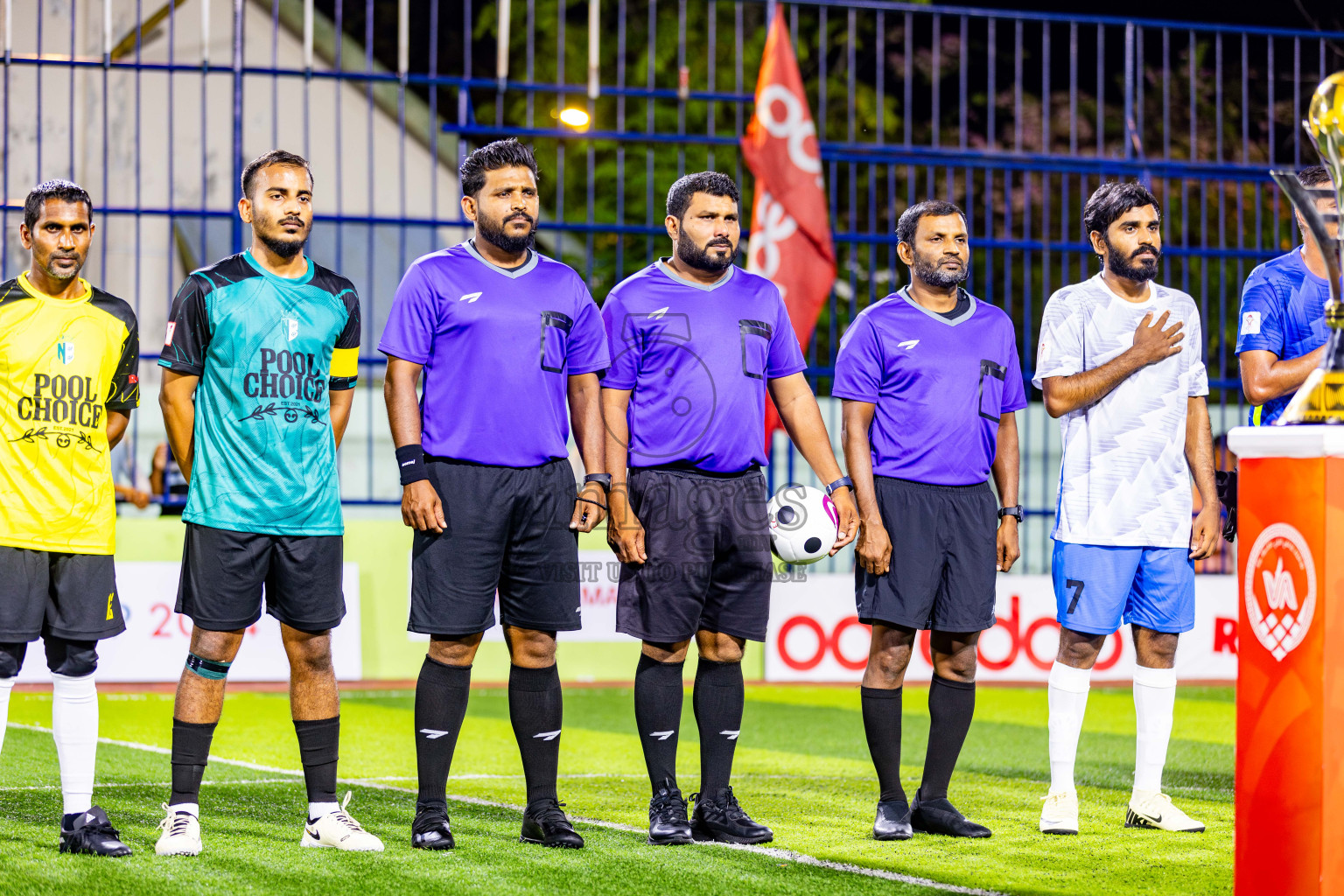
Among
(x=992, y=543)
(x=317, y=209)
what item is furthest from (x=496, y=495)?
(x=317, y=209)

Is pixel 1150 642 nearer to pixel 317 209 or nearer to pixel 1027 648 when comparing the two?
pixel 1027 648

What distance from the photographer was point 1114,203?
558cm

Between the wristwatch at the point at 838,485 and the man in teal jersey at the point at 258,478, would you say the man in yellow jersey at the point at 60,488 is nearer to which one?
the man in teal jersey at the point at 258,478

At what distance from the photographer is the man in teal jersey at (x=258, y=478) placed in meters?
4.82

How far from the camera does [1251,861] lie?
3795mm

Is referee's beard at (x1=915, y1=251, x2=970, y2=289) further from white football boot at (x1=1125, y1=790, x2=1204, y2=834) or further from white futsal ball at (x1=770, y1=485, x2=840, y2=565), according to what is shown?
white football boot at (x1=1125, y1=790, x2=1204, y2=834)

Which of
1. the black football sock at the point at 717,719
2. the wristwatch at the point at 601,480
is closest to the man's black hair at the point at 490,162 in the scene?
the wristwatch at the point at 601,480

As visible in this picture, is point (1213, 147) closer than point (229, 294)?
No

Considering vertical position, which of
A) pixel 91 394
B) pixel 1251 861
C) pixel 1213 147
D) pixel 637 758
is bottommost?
pixel 637 758

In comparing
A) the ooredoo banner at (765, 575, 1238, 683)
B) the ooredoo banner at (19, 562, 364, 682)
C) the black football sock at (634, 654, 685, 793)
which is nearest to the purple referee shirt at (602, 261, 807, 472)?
the black football sock at (634, 654, 685, 793)

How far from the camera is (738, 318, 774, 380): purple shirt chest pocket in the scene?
208 inches

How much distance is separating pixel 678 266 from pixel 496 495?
1.04m

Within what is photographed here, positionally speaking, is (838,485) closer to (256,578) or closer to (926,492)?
(926,492)

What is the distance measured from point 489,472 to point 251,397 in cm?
77
